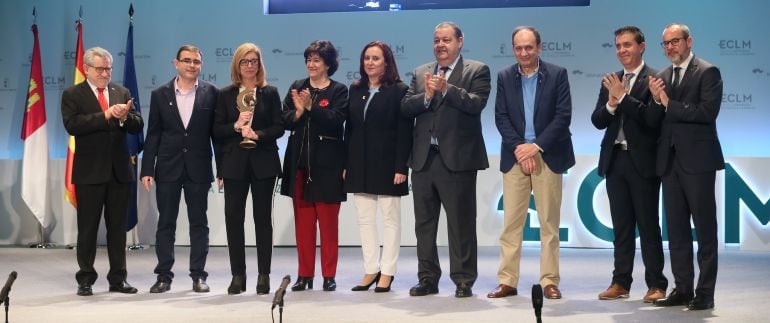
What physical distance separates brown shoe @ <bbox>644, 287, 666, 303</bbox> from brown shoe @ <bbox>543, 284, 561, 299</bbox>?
19.2 inches

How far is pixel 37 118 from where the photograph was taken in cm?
897

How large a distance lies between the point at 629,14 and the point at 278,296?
642cm

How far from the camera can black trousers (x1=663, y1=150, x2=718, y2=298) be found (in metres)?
4.99

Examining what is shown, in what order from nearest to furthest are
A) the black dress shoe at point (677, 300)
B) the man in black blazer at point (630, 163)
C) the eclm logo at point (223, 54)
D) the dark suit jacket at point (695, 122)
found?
1. the dark suit jacket at point (695, 122)
2. the black dress shoe at point (677, 300)
3. the man in black blazer at point (630, 163)
4. the eclm logo at point (223, 54)

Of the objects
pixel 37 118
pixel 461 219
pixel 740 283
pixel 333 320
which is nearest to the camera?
pixel 333 320

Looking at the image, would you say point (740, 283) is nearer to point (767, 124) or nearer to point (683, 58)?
point (683, 58)

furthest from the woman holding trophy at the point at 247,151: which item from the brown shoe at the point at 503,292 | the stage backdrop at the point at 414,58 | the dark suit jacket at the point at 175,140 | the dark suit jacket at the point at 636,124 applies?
the stage backdrop at the point at 414,58

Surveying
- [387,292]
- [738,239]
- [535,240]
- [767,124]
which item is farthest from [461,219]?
[767,124]

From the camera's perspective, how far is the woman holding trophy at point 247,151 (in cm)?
566

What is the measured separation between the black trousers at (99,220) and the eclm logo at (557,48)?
4533mm

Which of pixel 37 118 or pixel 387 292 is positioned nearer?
pixel 387 292

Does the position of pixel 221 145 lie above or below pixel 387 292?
above

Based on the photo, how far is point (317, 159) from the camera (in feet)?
18.9

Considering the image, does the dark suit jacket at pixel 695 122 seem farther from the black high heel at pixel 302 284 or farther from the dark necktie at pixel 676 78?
the black high heel at pixel 302 284
